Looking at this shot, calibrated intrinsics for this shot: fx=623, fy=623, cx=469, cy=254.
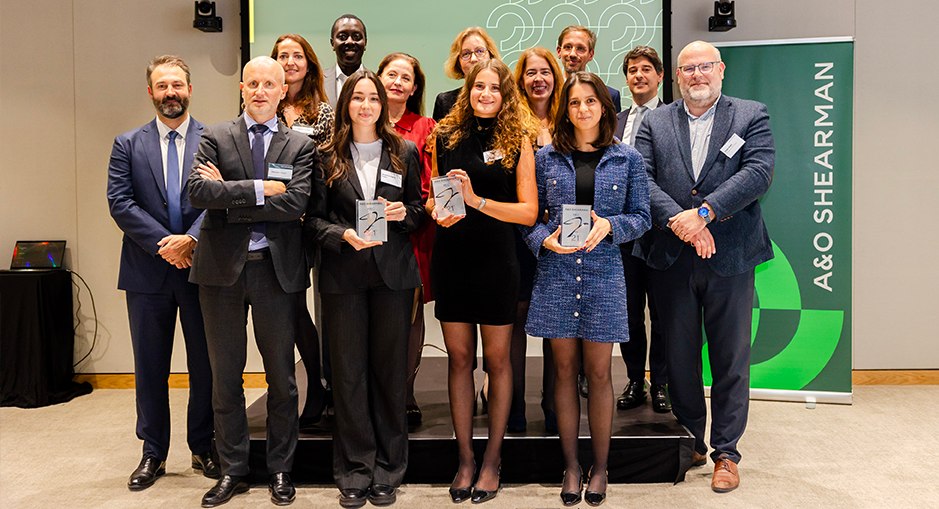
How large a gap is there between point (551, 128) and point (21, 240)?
167 inches

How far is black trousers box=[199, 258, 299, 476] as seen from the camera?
8.92 feet

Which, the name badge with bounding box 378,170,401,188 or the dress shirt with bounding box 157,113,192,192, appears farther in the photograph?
the dress shirt with bounding box 157,113,192,192

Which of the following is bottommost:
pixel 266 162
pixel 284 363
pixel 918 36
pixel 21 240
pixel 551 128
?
pixel 284 363

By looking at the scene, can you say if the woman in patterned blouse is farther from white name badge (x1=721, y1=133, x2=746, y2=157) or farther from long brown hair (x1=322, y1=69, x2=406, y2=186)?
white name badge (x1=721, y1=133, x2=746, y2=157)

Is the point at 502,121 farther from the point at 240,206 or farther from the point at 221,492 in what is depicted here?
the point at 221,492

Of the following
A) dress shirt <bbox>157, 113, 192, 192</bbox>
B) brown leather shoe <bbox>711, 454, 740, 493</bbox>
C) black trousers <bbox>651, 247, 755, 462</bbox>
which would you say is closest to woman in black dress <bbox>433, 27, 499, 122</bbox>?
dress shirt <bbox>157, 113, 192, 192</bbox>

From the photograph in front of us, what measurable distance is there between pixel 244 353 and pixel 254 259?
1.45 ft

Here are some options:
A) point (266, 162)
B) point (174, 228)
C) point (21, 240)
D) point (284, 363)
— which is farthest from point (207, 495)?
point (21, 240)

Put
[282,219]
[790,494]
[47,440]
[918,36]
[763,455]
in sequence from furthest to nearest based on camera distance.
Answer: [918,36] < [47,440] < [763,455] < [790,494] < [282,219]

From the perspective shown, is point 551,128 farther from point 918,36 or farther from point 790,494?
point 918,36

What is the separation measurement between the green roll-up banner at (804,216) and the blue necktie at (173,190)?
3632 millimetres

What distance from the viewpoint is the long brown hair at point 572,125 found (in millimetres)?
2664

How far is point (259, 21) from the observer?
4621 mm

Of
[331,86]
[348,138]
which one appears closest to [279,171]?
[348,138]
